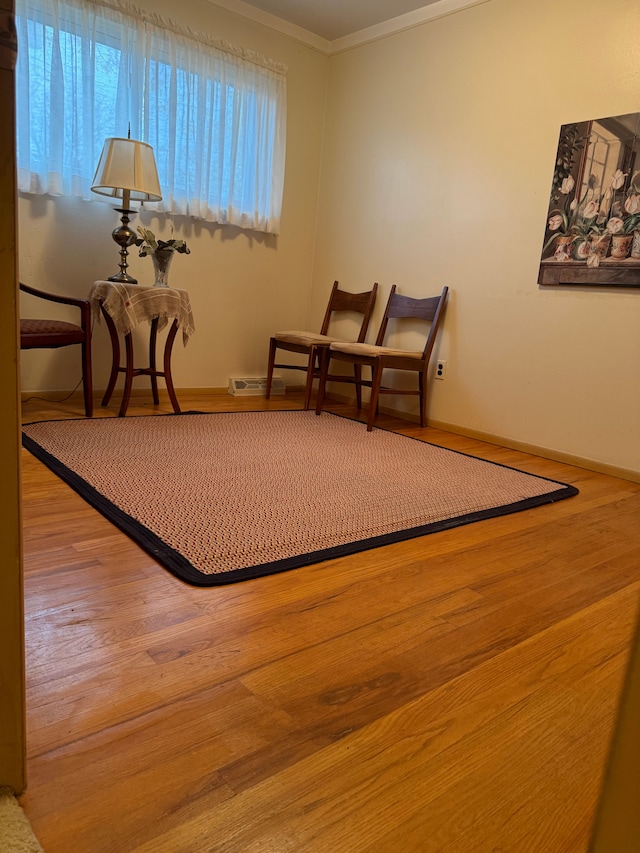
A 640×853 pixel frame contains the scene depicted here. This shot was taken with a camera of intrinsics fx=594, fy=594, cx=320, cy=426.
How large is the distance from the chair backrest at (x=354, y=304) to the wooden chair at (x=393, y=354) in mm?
152

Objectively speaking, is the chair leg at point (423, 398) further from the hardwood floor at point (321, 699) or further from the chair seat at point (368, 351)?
the hardwood floor at point (321, 699)

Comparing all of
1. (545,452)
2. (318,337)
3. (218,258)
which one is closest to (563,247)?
(545,452)

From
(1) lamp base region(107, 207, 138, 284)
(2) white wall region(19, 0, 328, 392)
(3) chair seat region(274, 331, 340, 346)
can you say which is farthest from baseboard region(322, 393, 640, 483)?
(1) lamp base region(107, 207, 138, 284)

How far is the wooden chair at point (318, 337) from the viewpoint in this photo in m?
3.37

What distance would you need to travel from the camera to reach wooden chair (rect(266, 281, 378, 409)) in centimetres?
337

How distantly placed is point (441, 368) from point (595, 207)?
3.60 ft

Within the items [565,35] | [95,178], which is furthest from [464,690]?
[565,35]

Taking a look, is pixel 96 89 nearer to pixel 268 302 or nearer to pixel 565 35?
pixel 268 302

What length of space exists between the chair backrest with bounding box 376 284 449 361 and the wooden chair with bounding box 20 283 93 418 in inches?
64.6

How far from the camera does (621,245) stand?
2.55 metres

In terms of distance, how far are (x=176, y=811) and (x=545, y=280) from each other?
270 centimetres

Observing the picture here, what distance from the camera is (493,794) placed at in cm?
80

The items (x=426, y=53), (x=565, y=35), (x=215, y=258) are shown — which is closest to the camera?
(x=565, y=35)

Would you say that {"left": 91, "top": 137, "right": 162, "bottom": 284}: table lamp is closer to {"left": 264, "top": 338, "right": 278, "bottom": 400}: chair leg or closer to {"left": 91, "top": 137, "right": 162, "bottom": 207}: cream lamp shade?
{"left": 91, "top": 137, "right": 162, "bottom": 207}: cream lamp shade
